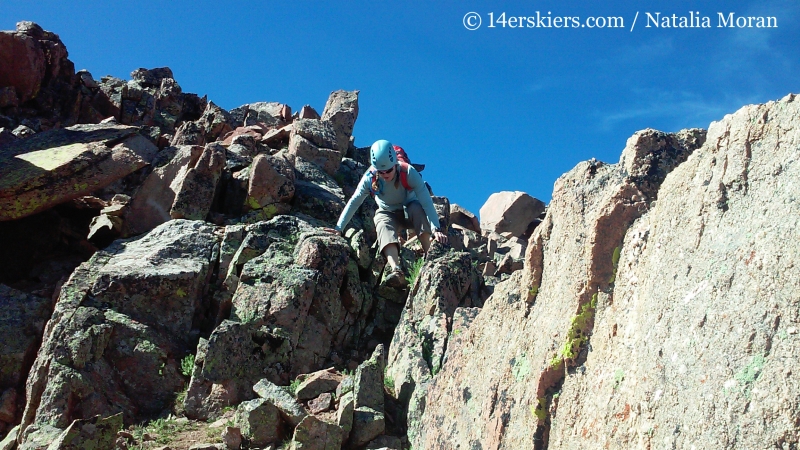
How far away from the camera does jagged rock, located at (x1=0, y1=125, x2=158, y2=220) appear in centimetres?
1942

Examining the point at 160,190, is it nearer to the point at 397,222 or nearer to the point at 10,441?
the point at 397,222

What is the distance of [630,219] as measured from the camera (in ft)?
26.1

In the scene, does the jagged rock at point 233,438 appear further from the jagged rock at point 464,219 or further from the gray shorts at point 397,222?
the jagged rock at point 464,219

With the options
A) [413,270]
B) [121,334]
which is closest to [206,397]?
[121,334]

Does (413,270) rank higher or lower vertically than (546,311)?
higher

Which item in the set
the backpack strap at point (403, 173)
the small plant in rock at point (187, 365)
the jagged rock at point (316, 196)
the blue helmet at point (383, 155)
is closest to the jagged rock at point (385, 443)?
the small plant in rock at point (187, 365)

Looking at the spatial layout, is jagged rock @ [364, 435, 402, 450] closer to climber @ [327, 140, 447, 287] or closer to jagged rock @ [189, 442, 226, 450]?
jagged rock @ [189, 442, 226, 450]

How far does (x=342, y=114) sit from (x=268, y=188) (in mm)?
9340

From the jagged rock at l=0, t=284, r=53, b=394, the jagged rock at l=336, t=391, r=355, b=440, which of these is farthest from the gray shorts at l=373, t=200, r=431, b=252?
the jagged rock at l=0, t=284, r=53, b=394

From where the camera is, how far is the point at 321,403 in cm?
1359

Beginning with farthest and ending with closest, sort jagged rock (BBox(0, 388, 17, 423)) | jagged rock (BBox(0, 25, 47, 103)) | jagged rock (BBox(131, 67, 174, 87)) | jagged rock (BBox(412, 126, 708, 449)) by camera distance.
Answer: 1. jagged rock (BBox(131, 67, 174, 87))
2. jagged rock (BBox(0, 25, 47, 103))
3. jagged rock (BBox(0, 388, 17, 423))
4. jagged rock (BBox(412, 126, 708, 449))

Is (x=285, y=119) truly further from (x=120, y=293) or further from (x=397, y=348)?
(x=397, y=348)

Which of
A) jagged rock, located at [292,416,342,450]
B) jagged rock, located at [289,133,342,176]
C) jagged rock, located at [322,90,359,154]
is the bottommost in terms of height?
jagged rock, located at [292,416,342,450]

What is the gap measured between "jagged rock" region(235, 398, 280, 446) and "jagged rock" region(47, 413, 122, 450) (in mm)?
2033
